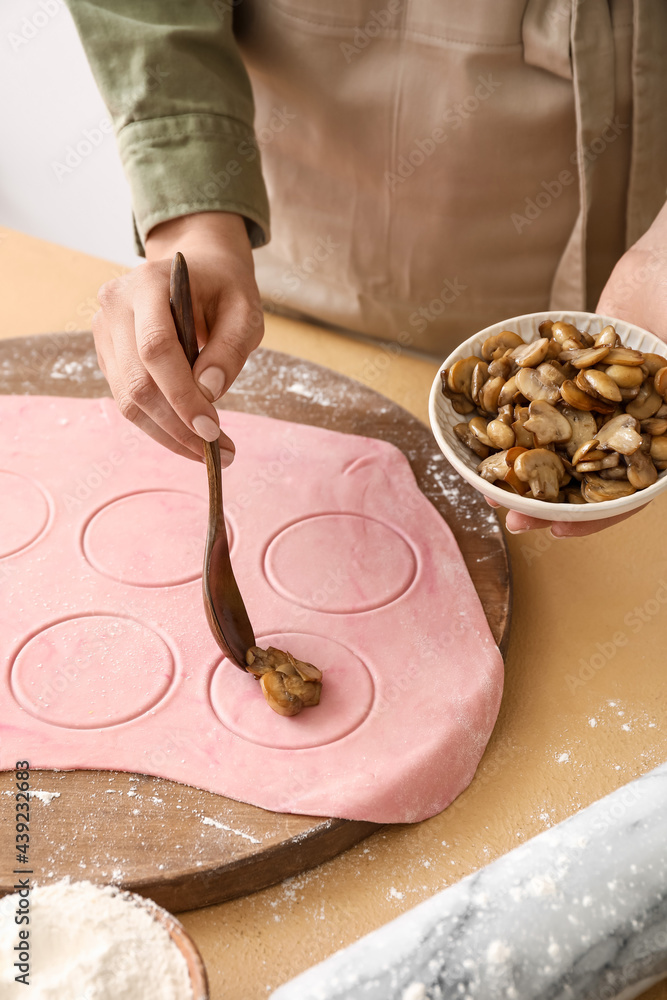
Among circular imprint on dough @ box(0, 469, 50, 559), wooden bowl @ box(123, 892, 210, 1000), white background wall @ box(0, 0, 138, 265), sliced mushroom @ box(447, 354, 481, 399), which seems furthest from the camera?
white background wall @ box(0, 0, 138, 265)

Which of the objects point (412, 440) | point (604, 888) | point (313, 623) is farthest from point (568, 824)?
point (412, 440)

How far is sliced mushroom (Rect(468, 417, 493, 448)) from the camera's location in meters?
→ 0.90

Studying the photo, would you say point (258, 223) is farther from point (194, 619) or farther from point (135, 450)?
point (194, 619)

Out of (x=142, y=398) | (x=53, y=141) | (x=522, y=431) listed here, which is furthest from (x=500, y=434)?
(x=53, y=141)

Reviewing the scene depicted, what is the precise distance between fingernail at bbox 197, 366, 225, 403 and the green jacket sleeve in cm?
32

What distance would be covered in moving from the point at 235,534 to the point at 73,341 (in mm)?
540

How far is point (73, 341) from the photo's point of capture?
1.39 metres

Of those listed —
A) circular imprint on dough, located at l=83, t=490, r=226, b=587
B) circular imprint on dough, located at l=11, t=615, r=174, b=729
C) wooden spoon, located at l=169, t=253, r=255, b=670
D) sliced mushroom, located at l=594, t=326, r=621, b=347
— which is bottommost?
circular imprint on dough, located at l=11, t=615, r=174, b=729

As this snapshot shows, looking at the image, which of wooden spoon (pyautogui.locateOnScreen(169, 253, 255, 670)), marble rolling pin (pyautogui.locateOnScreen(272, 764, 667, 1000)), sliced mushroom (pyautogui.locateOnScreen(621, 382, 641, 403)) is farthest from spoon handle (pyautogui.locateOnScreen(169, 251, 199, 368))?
marble rolling pin (pyautogui.locateOnScreen(272, 764, 667, 1000))

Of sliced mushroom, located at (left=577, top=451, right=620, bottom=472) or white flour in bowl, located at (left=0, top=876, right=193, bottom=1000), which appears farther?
sliced mushroom, located at (left=577, top=451, right=620, bottom=472)

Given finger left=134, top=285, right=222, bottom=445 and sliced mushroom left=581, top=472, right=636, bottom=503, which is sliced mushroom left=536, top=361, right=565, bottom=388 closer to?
sliced mushroom left=581, top=472, right=636, bottom=503

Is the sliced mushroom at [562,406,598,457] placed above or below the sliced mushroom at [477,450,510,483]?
above

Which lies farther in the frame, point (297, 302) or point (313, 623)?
point (297, 302)

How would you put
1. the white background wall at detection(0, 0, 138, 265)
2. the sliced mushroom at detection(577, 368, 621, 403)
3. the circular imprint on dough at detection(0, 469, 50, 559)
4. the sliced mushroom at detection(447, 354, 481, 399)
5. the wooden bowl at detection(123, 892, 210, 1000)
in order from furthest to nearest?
the white background wall at detection(0, 0, 138, 265), the circular imprint on dough at detection(0, 469, 50, 559), the sliced mushroom at detection(447, 354, 481, 399), the sliced mushroom at detection(577, 368, 621, 403), the wooden bowl at detection(123, 892, 210, 1000)
